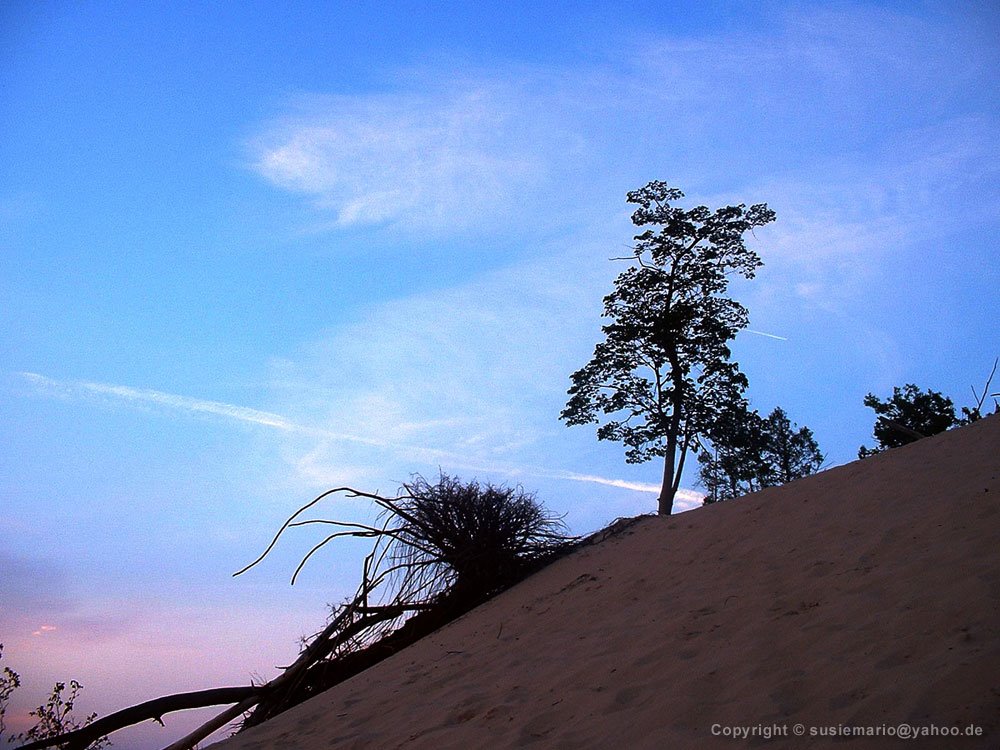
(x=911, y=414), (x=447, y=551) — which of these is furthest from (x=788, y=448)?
(x=447, y=551)

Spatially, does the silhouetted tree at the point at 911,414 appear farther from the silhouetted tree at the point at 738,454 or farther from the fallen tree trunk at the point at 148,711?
the fallen tree trunk at the point at 148,711

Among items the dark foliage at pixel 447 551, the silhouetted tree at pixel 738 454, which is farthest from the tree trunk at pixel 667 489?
the dark foliage at pixel 447 551

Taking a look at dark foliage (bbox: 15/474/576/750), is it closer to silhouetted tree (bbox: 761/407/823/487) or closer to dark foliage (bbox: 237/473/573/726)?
dark foliage (bbox: 237/473/573/726)

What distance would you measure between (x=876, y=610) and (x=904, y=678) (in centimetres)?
92

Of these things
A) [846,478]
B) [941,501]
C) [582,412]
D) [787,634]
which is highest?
[582,412]

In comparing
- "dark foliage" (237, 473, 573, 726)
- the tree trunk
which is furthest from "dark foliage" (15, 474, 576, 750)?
the tree trunk

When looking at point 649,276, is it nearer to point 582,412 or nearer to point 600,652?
point 582,412

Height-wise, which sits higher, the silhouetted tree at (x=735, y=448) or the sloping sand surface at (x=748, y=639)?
the silhouetted tree at (x=735, y=448)

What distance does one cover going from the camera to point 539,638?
19.9 feet

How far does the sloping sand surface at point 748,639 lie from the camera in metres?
3.41

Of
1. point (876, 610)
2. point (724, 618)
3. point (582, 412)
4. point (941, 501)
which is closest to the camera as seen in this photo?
point (876, 610)

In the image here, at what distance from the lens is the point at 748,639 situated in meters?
4.43

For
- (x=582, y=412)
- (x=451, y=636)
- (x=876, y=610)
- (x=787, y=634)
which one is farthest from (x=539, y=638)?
(x=582, y=412)

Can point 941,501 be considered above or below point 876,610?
above
